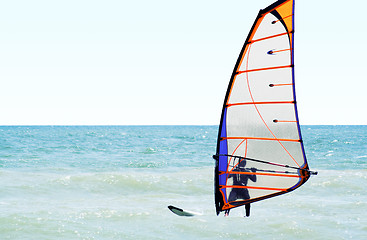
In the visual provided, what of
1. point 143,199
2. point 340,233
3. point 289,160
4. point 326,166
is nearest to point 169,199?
point 143,199

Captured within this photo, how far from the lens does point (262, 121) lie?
473 cm

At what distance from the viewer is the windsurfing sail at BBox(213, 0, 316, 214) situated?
4.50 meters

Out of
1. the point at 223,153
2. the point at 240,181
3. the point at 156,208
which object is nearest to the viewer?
the point at 223,153

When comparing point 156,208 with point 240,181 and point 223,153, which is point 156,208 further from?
point 223,153

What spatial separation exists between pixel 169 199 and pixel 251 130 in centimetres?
675

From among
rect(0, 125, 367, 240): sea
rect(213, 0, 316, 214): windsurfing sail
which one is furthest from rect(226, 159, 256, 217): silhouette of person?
rect(0, 125, 367, 240): sea

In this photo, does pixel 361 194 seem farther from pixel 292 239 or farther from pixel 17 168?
pixel 17 168

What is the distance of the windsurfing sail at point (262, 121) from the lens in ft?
14.8

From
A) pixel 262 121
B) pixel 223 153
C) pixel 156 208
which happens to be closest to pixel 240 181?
pixel 223 153

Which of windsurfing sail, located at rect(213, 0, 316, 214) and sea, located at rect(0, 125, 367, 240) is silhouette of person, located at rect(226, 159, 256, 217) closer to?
windsurfing sail, located at rect(213, 0, 316, 214)

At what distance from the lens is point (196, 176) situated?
15297 millimetres

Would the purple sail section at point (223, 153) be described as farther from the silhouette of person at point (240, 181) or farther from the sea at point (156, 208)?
the sea at point (156, 208)

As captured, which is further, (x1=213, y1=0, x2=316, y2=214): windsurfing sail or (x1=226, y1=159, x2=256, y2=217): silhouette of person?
(x1=226, y1=159, x2=256, y2=217): silhouette of person

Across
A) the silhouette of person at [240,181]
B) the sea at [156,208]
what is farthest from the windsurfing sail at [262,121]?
the sea at [156,208]
